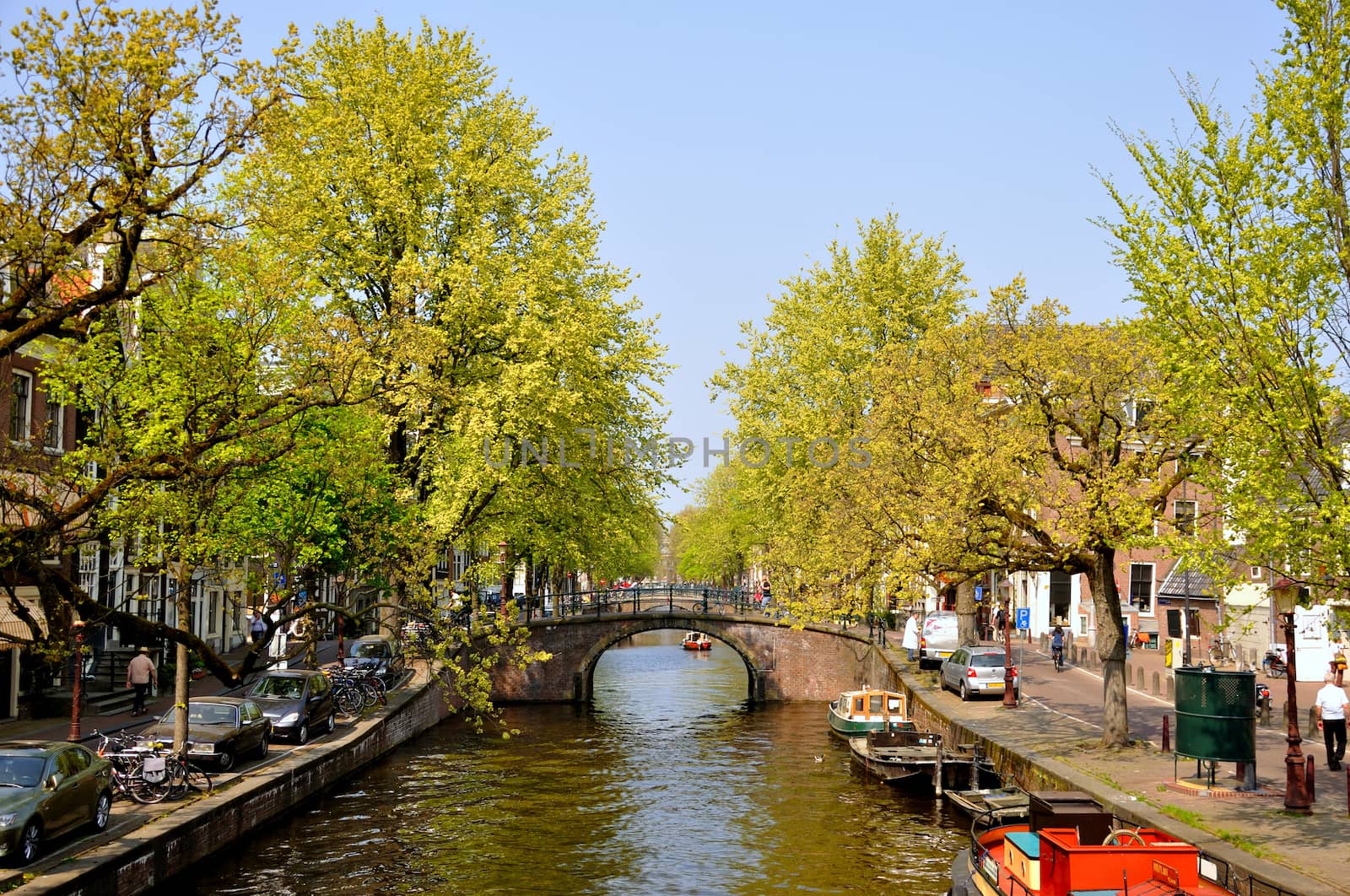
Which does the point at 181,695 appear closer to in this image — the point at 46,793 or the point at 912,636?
the point at 46,793

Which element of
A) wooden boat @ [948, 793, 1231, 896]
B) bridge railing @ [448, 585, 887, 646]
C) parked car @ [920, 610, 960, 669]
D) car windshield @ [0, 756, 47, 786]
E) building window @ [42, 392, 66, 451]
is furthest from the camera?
bridge railing @ [448, 585, 887, 646]

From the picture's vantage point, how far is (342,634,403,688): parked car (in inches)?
1577

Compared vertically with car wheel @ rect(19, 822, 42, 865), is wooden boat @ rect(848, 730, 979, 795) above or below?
below

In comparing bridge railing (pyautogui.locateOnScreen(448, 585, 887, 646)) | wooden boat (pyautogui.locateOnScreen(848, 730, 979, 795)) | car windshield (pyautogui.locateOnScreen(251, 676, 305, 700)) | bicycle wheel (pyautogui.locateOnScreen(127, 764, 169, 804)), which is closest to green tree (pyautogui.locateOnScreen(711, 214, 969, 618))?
bridge railing (pyautogui.locateOnScreen(448, 585, 887, 646))

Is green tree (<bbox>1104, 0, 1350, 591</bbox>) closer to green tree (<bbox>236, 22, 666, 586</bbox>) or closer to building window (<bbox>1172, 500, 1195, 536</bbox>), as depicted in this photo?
building window (<bbox>1172, 500, 1195, 536</bbox>)

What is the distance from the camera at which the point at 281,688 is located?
101ft

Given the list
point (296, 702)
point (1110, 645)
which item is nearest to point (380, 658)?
point (296, 702)

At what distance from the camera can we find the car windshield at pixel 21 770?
1755cm

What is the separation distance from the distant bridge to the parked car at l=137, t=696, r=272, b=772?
2409 cm

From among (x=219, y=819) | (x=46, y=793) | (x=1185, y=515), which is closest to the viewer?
(x=46, y=793)

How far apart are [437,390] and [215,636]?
106 feet

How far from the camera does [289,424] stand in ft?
78.5

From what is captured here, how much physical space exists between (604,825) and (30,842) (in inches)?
501

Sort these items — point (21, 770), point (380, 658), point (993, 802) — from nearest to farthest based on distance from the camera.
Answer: point (21, 770) → point (993, 802) → point (380, 658)
